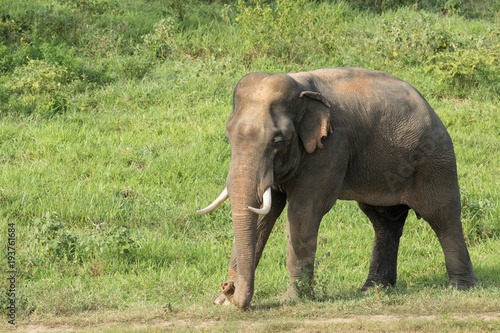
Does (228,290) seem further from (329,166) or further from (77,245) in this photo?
(77,245)

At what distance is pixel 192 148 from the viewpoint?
8945mm

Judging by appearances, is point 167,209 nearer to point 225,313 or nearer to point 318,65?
point 225,313

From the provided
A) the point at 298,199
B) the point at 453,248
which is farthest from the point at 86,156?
the point at 453,248

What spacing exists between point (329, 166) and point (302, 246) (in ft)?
2.12

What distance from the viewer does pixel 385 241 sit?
6.53 meters

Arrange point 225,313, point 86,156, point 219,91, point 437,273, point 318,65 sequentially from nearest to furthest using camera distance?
point 225,313, point 437,273, point 86,156, point 219,91, point 318,65

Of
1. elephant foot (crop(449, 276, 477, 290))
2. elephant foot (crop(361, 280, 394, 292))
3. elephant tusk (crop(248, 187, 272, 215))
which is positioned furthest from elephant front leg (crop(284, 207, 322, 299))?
elephant foot (crop(449, 276, 477, 290))

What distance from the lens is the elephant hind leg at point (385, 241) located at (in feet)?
21.2

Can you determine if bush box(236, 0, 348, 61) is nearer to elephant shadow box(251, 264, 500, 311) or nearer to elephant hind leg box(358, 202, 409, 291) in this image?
elephant hind leg box(358, 202, 409, 291)

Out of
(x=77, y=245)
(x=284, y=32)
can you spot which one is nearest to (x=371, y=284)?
(x=77, y=245)

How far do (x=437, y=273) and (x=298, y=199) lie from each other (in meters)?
2.18

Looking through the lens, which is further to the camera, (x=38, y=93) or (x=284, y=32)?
(x=284, y=32)

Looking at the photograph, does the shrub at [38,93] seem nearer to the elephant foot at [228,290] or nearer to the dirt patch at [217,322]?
the dirt patch at [217,322]

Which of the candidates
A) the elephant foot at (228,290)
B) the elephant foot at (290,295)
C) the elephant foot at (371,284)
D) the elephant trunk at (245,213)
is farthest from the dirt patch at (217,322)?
the elephant foot at (371,284)
